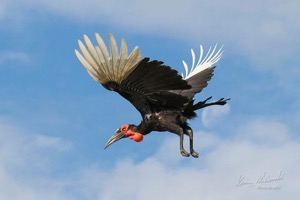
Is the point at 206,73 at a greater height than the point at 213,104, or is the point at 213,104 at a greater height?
the point at 206,73

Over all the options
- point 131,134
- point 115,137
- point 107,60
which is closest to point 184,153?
point 131,134

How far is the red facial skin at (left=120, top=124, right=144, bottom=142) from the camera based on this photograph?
13.2 metres

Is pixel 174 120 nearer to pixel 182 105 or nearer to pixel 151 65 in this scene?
pixel 182 105

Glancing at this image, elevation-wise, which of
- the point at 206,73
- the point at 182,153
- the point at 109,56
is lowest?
the point at 182,153

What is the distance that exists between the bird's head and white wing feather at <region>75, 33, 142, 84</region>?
127cm

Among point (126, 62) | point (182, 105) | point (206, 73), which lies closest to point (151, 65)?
point (126, 62)

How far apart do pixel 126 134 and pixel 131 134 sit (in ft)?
0.46

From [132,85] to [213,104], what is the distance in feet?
5.22

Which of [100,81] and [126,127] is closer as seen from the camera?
[100,81]

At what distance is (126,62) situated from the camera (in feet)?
39.0

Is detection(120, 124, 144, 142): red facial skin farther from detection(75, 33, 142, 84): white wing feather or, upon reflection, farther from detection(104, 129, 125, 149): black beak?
detection(75, 33, 142, 84): white wing feather

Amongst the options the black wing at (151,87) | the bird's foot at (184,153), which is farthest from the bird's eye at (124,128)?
the bird's foot at (184,153)

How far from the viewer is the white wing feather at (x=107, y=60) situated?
1170 cm

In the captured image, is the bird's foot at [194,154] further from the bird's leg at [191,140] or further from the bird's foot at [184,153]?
the bird's foot at [184,153]
